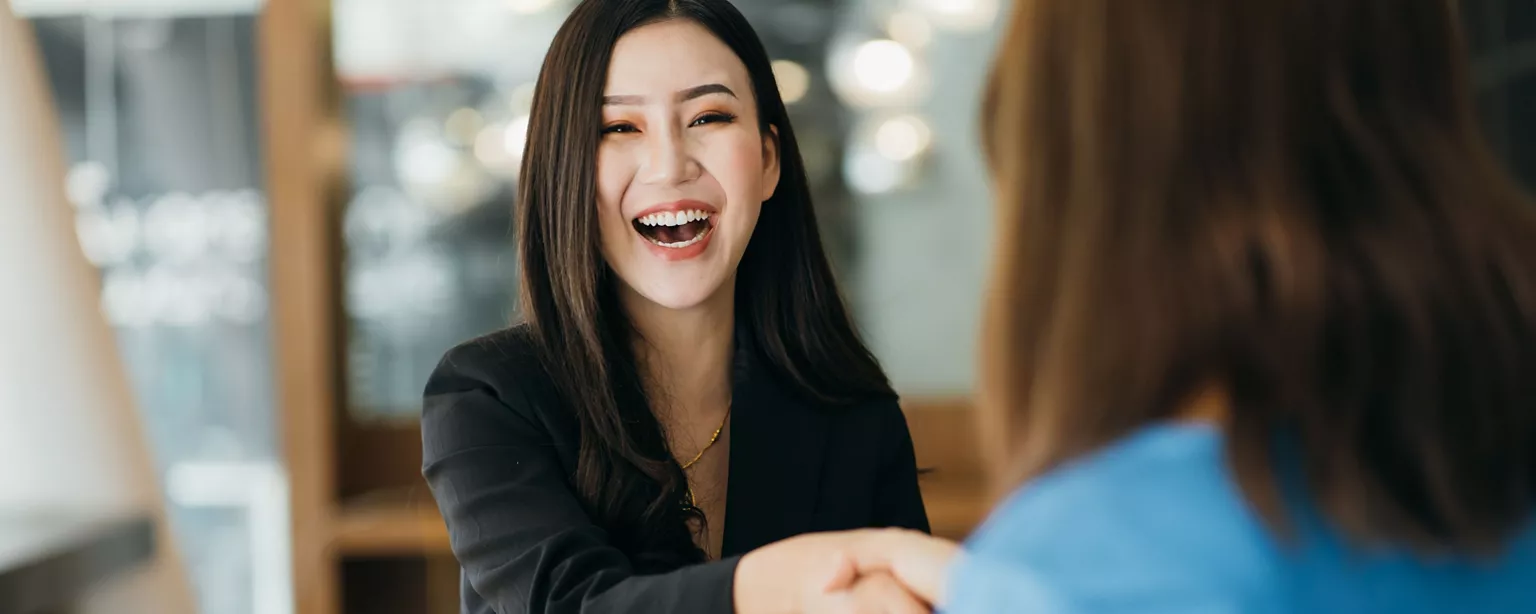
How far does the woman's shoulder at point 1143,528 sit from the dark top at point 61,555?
4.97ft

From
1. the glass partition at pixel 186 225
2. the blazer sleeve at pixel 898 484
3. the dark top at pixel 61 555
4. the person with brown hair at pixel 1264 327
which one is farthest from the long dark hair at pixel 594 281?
the glass partition at pixel 186 225

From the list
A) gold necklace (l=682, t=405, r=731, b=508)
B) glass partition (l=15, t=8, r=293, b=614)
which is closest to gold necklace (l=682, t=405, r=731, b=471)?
gold necklace (l=682, t=405, r=731, b=508)

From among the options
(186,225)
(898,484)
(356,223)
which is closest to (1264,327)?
(898,484)

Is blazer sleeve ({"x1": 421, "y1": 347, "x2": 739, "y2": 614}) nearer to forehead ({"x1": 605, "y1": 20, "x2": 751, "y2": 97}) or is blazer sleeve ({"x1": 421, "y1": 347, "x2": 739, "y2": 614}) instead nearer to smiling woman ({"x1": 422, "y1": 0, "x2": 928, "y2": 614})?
smiling woman ({"x1": 422, "y1": 0, "x2": 928, "y2": 614})

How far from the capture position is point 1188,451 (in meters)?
0.66

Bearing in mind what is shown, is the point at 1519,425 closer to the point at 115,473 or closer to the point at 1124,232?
the point at 1124,232

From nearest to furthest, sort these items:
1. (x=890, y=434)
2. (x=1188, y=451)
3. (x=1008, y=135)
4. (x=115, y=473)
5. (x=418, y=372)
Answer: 1. (x=1188, y=451)
2. (x=1008, y=135)
3. (x=890, y=434)
4. (x=115, y=473)
5. (x=418, y=372)

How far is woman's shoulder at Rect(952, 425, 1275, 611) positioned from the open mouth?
59 centimetres

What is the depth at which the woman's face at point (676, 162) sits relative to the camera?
1.19 metres

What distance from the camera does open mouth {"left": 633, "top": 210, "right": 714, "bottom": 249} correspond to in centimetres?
121

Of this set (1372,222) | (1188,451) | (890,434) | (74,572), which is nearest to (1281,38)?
(1372,222)

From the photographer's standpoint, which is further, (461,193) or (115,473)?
(461,193)

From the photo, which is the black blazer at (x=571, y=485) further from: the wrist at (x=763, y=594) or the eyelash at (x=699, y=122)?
the eyelash at (x=699, y=122)

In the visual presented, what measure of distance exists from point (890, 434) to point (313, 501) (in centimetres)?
195
